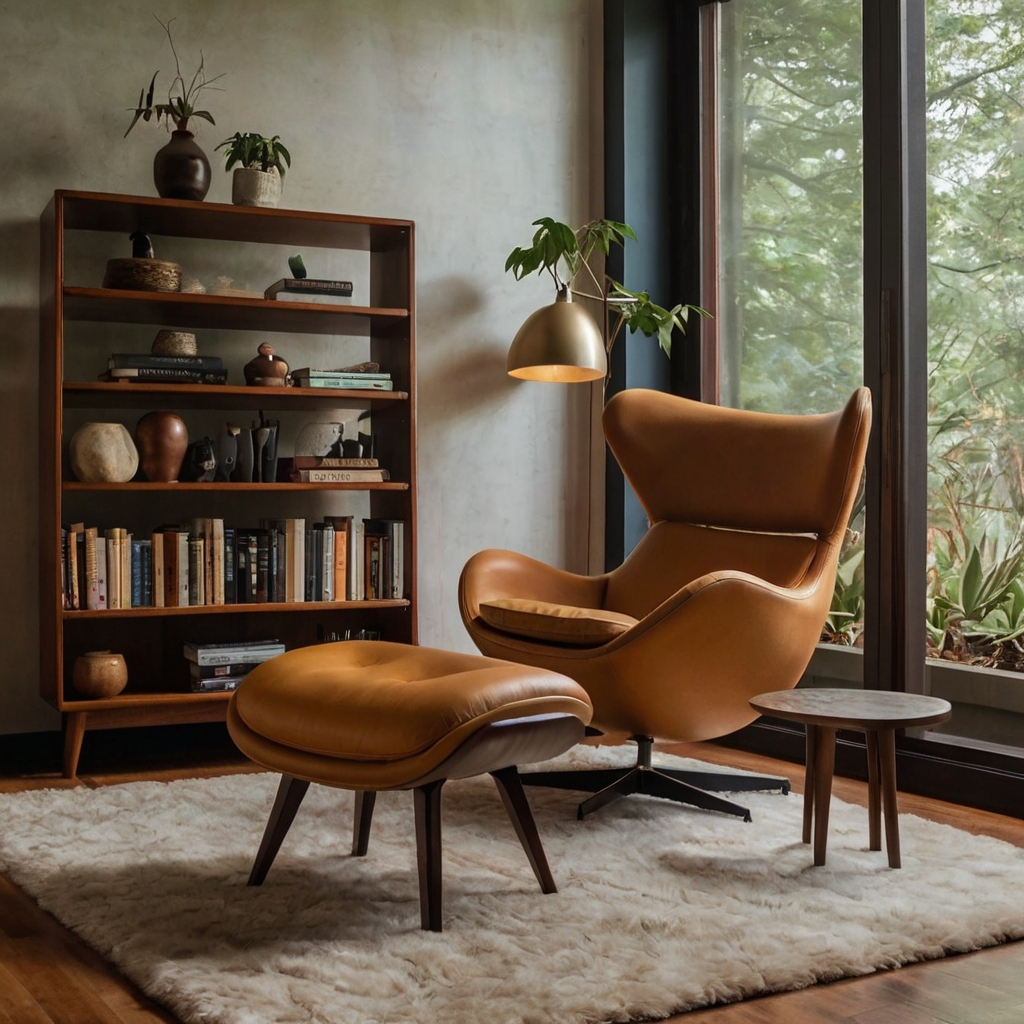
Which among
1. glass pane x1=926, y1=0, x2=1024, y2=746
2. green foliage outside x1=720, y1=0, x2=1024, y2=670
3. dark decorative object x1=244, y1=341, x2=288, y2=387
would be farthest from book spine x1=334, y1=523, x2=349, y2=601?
glass pane x1=926, y1=0, x2=1024, y2=746

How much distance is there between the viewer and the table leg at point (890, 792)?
2.51 metres

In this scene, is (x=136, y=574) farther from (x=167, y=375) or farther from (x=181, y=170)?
(x=181, y=170)

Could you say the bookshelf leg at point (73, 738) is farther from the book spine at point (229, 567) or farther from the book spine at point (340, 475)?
the book spine at point (340, 475)

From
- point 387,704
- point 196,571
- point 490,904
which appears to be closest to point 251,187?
point 196,571

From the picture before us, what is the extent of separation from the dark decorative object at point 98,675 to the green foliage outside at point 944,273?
2.20 metres

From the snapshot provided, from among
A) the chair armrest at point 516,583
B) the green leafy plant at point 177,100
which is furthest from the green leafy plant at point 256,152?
the chair armrest at point 516,583

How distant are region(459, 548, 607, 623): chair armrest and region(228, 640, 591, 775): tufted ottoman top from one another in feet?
2.57

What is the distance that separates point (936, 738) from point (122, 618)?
2440 mm

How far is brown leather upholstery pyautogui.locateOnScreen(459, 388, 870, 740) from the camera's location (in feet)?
9.17

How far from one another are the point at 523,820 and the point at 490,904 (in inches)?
6.4

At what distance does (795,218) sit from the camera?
13.7ft

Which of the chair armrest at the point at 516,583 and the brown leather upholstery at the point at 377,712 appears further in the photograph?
the chair armrest at the point at 516,583

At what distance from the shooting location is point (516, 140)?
4.51m

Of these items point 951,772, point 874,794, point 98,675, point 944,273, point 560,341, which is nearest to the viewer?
point 874,794
